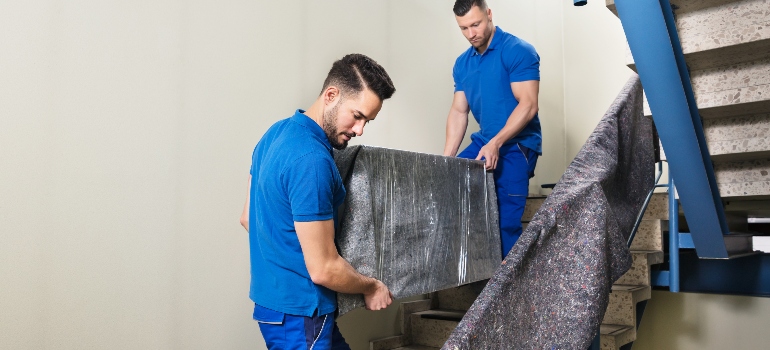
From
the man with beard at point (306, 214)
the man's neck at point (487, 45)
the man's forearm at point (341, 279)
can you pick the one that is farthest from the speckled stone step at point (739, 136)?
the man's forearm at point (341, 279)

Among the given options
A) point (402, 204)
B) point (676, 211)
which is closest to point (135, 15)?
point (402, 204)

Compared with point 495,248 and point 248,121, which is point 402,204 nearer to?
point 495,248

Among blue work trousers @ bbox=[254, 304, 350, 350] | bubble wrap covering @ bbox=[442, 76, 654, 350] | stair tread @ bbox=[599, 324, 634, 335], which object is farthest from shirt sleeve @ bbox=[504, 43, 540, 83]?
blue work trousers @ bbox=[254, 304, 350, 350]

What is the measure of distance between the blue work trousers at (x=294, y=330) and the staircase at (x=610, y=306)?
1.36 metres

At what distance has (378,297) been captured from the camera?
1.88m

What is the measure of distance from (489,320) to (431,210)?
2.14 ft

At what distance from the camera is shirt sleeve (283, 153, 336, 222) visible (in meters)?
1.52

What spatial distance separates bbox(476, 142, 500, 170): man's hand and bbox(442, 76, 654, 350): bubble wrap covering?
46 cm

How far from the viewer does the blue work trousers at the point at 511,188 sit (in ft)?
8.70

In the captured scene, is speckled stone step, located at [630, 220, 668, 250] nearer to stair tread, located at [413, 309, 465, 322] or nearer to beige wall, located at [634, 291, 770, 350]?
stair tread, located at [413, 309, 465, 322]

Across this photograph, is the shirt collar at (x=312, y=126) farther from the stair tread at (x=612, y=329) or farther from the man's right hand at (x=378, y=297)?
the stair tread at (x=612, y=329)

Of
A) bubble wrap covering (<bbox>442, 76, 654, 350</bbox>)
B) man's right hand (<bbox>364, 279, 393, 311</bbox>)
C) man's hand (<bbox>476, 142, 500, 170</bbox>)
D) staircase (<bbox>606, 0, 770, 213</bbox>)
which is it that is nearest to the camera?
bubble wrap covering (<bbox>442, 76, 654, 350</bbox>)

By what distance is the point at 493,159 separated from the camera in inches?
103

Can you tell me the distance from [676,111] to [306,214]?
4.35 feet
